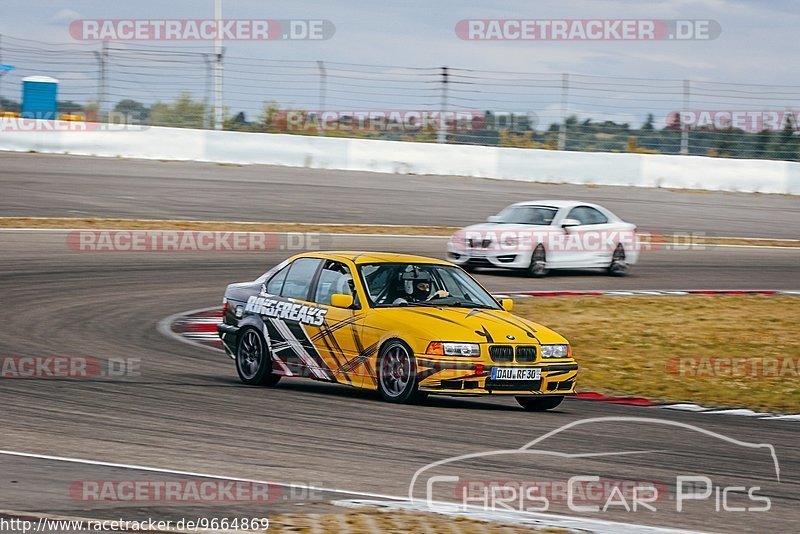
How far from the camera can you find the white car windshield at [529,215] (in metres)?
18.6

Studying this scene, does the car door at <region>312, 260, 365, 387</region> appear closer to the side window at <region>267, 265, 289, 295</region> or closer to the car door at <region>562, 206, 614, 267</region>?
the side window at <region>267, 265, 289, 295</region>

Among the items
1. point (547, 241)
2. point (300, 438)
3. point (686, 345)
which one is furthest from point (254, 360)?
point (547, 241)

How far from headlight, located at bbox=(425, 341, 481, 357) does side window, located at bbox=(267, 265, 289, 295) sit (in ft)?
6.54

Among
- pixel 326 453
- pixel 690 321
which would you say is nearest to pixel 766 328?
pixel 690 321

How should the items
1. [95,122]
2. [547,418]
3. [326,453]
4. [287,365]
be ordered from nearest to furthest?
[326,453], [547,418], [287,365], [95,122]

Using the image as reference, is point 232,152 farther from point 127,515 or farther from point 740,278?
point 127,515

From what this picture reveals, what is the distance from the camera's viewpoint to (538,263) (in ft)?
60.8

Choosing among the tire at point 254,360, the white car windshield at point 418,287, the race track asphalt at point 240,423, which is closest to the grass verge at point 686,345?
the race track asphalt at point 240,423

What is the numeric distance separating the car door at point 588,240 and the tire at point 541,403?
31.5 feet

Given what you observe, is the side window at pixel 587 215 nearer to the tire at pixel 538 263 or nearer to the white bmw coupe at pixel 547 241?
the white bmw coupe at pixel 547 241

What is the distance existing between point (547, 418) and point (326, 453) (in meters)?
2.37

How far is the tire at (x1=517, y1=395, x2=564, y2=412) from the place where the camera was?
9305mm

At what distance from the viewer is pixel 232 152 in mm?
29500

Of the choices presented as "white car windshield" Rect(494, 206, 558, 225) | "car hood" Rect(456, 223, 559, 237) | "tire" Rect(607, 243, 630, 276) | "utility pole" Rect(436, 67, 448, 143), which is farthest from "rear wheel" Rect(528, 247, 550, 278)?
"utility pole" Rect(436, 67, 448, 143)
